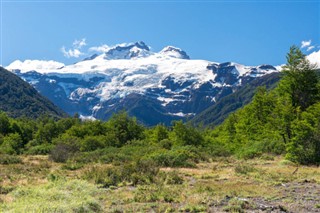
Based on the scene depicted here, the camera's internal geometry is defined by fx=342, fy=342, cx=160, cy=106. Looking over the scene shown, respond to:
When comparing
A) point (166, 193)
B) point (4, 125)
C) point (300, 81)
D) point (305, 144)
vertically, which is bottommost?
point (166, 193)

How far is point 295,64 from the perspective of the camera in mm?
39125

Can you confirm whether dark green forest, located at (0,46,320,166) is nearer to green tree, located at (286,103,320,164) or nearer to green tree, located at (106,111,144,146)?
green tree, located at (286,103,320,164)

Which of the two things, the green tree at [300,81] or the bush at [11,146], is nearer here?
the green tree at [300,81]

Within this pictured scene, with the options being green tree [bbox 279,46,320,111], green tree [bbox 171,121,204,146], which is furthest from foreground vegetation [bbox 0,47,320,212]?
green tree [bbox 171,121,204,146]

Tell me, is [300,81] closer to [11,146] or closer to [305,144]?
[305,144]

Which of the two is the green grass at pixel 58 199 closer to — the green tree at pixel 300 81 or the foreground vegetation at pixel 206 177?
the foreground vegetation at pixel 206 177

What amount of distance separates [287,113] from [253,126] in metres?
16.5

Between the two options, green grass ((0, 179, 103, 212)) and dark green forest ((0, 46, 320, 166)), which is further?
dark green forest ((0, 46, 320, 166))

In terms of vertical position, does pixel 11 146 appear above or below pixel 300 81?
below

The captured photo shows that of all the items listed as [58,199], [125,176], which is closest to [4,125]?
[125,176]

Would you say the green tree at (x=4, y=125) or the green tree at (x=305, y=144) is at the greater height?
the green tree at (x=4, y=125)

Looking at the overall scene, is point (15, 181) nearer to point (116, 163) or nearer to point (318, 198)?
point (116, 163)

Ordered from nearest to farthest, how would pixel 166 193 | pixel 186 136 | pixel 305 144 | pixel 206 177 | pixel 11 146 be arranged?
1. pixel 166 193
2. pixel 206 177
3. pixel 305 144
4. pixel 186 136
5. pixel 11 146

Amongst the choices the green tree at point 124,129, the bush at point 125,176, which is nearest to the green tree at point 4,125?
the green tree at point 124,129
